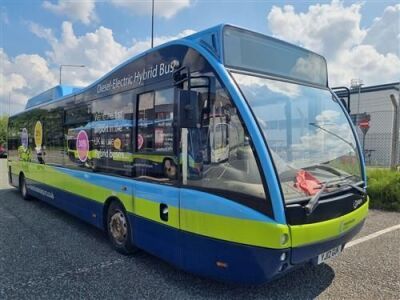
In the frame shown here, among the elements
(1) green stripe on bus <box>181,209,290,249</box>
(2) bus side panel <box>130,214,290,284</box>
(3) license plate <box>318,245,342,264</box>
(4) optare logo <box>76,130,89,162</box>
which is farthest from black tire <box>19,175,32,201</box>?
(3) license plate <box>318,245,342,264</box>

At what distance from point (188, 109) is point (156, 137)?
106 centimetres

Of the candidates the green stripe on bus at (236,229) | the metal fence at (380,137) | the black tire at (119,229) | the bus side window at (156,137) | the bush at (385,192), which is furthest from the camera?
the metal fence at (380,137)

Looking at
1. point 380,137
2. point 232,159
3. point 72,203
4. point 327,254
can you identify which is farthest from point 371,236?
point 380,137

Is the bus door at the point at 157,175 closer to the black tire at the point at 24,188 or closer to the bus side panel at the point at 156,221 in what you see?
the bus side panel at the point at 156,221

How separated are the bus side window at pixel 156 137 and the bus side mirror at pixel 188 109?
61 centimetres

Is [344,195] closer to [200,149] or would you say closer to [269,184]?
[269,184]

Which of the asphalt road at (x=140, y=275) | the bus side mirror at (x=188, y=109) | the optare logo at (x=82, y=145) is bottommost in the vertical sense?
the asphalt road at (x=140, y=275)

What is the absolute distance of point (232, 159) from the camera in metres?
3.42

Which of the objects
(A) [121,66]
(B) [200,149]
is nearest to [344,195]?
(B) [200,149]

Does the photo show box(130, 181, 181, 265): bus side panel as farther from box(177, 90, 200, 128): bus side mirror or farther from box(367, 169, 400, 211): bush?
box(367, 169, 400, 211): bush

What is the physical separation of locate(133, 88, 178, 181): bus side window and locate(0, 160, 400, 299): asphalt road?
1.26m

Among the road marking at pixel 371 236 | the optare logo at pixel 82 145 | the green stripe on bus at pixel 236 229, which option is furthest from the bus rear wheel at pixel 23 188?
the road marking at pixel 371 236

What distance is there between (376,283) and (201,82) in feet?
10.3

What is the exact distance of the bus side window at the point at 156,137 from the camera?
4141 millimetres
